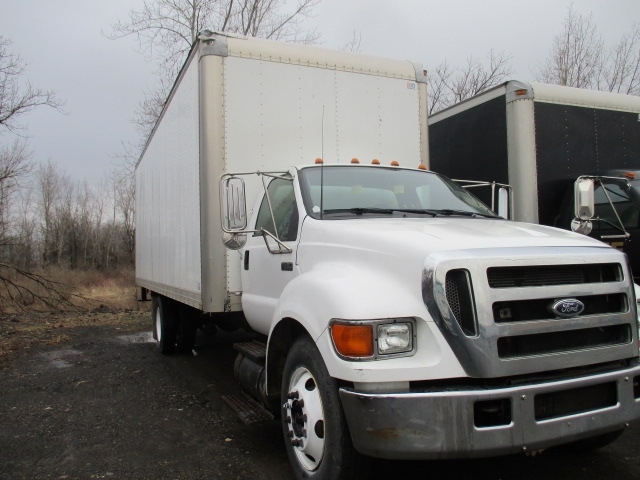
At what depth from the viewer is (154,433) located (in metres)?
4.58

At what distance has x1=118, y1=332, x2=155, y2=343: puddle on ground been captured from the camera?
1028 cm

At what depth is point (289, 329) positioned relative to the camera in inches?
140

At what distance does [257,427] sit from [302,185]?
2236 millimetres

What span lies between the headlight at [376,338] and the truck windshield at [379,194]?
1.27 meters

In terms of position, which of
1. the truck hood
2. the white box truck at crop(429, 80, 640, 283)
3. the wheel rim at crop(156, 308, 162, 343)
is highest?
the white box truck at crop(429, 80, 640, 283)

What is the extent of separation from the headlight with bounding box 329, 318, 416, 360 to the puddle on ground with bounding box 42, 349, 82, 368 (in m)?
6.56

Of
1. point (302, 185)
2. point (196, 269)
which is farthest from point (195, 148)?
point (302, 185)

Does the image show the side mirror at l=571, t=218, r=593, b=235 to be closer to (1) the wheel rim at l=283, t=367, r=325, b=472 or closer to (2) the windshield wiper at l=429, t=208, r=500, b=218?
(2) the windshield wiper at l=429, t=208, r=500, b=218

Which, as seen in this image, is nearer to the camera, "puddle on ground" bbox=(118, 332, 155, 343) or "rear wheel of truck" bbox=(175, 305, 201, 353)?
"rear wheel of truck" bbox=(175, 305, 201, 353)

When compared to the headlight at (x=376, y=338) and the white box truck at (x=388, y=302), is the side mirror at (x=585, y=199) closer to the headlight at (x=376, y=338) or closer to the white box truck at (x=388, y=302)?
the white box truck at (x=388, y=302)

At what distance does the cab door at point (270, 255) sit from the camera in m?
3.97

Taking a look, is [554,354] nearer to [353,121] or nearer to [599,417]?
[599,417]

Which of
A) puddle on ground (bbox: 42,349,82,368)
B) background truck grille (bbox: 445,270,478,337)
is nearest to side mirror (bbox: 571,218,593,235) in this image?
background truck grille (bbox: 445,270,478,337)

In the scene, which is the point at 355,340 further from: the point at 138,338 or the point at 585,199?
the point at 138,338
